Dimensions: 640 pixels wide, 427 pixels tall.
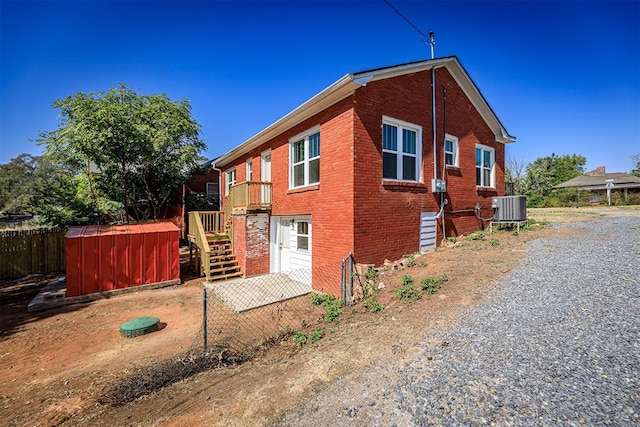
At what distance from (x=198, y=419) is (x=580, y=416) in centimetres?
364

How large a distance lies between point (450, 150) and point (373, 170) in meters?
4.67

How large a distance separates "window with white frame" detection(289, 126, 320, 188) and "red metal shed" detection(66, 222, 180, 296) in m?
5.16

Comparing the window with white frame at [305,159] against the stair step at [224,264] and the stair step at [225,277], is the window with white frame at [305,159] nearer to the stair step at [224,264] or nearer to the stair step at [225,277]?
the stair step at [224,264]

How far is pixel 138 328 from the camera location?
20.9 ft

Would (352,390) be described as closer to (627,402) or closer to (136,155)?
(627,402)

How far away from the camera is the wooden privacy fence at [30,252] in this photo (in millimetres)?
11609

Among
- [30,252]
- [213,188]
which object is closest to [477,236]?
[30,252]

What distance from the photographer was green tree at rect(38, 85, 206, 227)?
13.0 meters

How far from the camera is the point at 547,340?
362 centimetres

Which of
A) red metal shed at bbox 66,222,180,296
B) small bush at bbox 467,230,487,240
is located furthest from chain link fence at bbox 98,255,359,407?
small bush at bbox 467,230,487,240

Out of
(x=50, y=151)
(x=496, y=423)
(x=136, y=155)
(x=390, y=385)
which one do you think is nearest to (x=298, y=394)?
(x=390, y=385)

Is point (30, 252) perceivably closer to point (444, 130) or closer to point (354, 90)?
point (354, 90)

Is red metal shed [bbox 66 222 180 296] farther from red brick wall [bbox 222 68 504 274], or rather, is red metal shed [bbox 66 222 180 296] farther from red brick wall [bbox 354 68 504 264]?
red brick wall [bbox 354 68 504 264]

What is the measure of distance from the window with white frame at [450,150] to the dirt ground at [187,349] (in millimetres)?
3605
